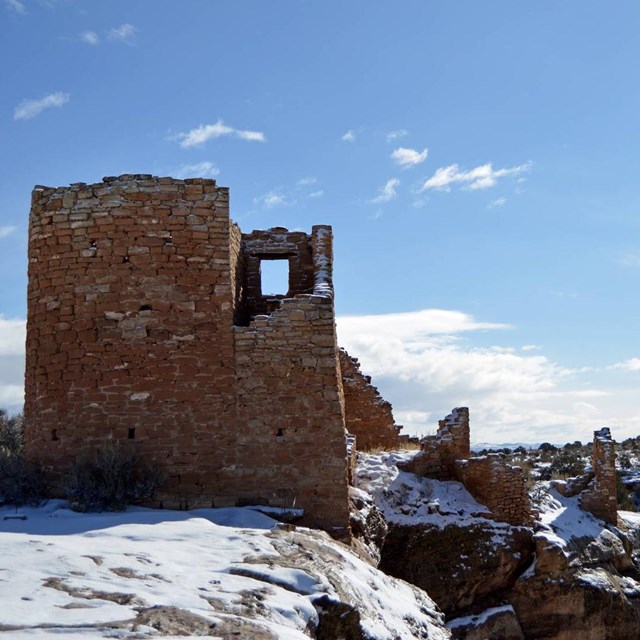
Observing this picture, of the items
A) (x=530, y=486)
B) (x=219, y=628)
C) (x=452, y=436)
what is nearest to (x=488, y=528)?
(x=452, y=436)

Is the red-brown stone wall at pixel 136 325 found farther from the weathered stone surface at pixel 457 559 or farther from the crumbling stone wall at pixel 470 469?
the crumbling stone wall at pixel 470 469

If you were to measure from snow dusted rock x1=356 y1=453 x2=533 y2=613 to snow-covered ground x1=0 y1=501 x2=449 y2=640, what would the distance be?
3349mm

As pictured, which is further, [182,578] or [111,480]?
[111,480]

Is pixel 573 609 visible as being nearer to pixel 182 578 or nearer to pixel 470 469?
pixel 470 469

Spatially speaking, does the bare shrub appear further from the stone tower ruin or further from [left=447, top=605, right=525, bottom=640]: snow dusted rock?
[left=447, top=605, right=525, bottom=640]: snow dusted rock

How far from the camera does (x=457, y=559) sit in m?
13.5

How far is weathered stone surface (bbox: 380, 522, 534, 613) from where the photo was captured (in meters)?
13.1

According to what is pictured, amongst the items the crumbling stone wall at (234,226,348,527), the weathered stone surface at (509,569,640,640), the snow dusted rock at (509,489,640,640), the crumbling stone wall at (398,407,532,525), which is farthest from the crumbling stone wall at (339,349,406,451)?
the crumbling stone wall at (234,226,348,527)

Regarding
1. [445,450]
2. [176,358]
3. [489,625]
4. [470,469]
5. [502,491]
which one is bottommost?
[489,625]

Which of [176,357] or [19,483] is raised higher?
[176,357]

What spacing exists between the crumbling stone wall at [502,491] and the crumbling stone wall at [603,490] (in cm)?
264

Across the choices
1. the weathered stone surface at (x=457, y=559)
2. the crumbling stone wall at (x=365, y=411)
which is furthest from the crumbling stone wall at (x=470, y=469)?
the crumbling stone wall at (x=365, y=411)

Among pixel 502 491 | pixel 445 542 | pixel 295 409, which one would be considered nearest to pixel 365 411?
pixel 502 491

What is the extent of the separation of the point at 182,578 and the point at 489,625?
744cm
